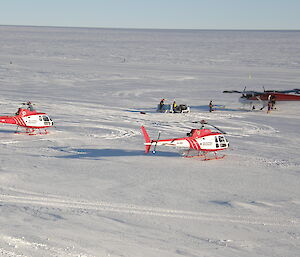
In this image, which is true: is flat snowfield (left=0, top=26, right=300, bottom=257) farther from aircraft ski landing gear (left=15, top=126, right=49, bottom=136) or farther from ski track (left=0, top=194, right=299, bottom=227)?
aircraft ski landing gear (left=15, top=126, right=49, bottom=136)

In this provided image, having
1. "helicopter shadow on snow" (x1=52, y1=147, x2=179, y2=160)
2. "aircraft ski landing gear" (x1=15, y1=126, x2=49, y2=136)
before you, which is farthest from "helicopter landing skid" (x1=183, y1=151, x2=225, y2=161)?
"aircraft ski landing gear" (x1=15, y1=126, x2=49, y2=136)

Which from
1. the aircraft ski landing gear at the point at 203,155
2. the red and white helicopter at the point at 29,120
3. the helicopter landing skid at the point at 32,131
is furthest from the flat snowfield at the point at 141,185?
the red and white helicopter at the point at 29,120

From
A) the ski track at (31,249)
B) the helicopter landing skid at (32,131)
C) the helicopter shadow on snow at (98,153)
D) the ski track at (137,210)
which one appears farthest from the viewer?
the helicopter landing skid at (32,131)

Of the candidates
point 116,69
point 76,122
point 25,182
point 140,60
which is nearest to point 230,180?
point 25,182

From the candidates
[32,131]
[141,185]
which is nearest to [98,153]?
[141,185]

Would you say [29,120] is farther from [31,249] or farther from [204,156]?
[31,249]

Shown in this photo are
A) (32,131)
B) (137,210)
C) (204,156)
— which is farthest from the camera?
(32,131)

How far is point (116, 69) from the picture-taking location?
79125 mm

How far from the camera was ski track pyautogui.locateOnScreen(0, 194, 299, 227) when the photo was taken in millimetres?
18609

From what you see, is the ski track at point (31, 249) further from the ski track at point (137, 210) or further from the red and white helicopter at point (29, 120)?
the red and white helicopter at point (29, 120)

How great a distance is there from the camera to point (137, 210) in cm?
1953

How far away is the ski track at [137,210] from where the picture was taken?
61.1ft

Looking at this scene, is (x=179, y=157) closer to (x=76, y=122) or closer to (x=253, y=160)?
(x=253, y=160)

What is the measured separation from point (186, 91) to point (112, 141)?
87.7ft
